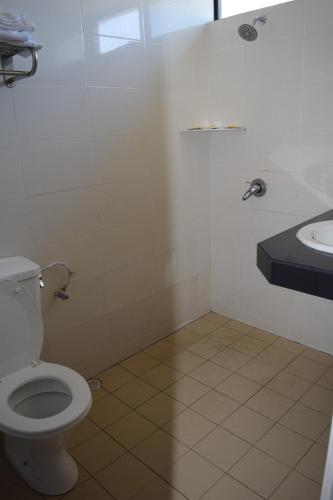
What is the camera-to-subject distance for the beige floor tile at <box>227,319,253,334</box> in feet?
8.70

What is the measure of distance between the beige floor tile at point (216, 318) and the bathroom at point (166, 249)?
19mm

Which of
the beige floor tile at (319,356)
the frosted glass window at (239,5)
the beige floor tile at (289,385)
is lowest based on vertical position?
the beige floor tile at (289,385)

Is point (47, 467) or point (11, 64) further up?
point (11, 64)

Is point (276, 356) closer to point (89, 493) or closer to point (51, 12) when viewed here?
point (89, 493)

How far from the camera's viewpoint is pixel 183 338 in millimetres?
2584

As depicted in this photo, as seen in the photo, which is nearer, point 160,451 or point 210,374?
point 160,451

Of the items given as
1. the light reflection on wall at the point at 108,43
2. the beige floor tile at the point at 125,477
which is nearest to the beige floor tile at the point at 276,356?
the beige floor tile at the point at 125,477

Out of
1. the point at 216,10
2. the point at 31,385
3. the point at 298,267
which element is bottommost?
the point at 31,385

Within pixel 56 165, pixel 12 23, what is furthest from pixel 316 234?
pixel 12 23

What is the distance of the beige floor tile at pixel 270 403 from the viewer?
191cm

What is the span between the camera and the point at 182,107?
2377mm

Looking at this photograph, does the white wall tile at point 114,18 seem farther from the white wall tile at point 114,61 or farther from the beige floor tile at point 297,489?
the beige floor tile at point 297,489

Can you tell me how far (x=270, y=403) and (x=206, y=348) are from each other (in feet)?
1.89

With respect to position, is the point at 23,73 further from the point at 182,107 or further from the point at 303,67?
the point at 303,67
